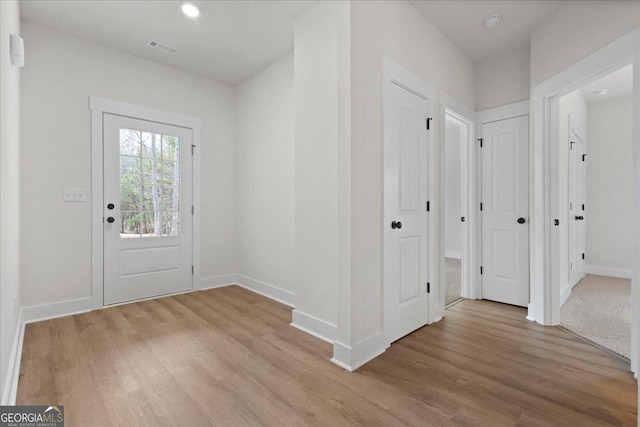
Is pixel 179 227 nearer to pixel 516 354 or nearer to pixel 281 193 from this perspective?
pixel 281 193

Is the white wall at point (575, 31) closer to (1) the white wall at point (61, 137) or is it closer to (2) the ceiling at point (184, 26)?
(2) the ceiling at point (184, 26)

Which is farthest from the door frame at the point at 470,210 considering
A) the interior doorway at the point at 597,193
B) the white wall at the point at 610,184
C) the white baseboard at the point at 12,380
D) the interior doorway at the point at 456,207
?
the white baseboard at the point at 12,380

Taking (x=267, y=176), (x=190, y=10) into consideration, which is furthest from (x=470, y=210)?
(x=190, y=10)

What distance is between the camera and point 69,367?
2033 mm

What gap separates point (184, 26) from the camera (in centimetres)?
294

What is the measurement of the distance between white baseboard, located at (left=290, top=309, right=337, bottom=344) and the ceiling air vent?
3.19 m

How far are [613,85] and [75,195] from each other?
6.89 m

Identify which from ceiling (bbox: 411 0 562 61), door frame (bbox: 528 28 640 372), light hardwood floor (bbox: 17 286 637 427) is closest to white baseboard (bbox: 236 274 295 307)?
light hardwood floor (bbox: 17 286 637 427)

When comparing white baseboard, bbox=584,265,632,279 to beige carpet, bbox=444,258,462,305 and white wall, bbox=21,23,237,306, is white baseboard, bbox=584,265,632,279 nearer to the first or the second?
beige carpet, bbox=444,258,462,305

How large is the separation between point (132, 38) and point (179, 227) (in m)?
2.18

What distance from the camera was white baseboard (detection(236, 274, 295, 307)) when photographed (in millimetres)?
3428

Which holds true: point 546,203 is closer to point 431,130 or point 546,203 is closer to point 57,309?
point 431,130

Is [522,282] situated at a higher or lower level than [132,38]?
lower

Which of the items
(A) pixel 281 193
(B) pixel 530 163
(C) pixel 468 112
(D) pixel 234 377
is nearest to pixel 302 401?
(D) pixel 234 377
